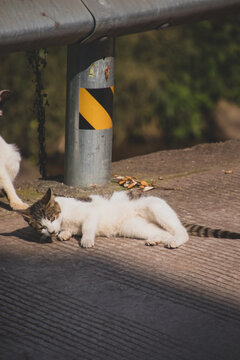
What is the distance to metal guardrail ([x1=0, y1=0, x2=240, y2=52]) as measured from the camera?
5051 mm

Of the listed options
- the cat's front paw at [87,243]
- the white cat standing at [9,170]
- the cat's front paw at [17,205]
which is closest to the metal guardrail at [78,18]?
the white cat standing at [9,170]

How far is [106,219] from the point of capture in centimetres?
507

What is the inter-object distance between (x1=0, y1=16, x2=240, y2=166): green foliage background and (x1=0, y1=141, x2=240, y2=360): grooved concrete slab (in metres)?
3.68

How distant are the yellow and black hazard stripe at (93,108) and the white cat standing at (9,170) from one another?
0.68 m

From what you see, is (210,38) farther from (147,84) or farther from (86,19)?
(86,19)

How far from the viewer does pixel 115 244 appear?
4.96 meters

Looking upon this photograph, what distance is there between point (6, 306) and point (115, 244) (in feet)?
4.00

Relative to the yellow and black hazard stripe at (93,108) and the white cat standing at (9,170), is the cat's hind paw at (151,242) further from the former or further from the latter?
the yellow and black hazard stripe at (93,108)

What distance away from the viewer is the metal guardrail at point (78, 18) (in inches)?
199

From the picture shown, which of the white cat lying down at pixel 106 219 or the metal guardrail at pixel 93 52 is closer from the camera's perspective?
the white cat lying down at pixel 106 219

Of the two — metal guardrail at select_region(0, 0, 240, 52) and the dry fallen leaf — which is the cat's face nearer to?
metal guardrail at select_region(0, 0, 240, 52)

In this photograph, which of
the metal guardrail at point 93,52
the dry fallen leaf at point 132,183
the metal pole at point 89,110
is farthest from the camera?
the dry fallen leaf at point 132,183

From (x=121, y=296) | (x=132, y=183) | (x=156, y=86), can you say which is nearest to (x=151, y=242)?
(x=121, y=296)

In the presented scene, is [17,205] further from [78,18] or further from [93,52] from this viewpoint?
[78,18]
